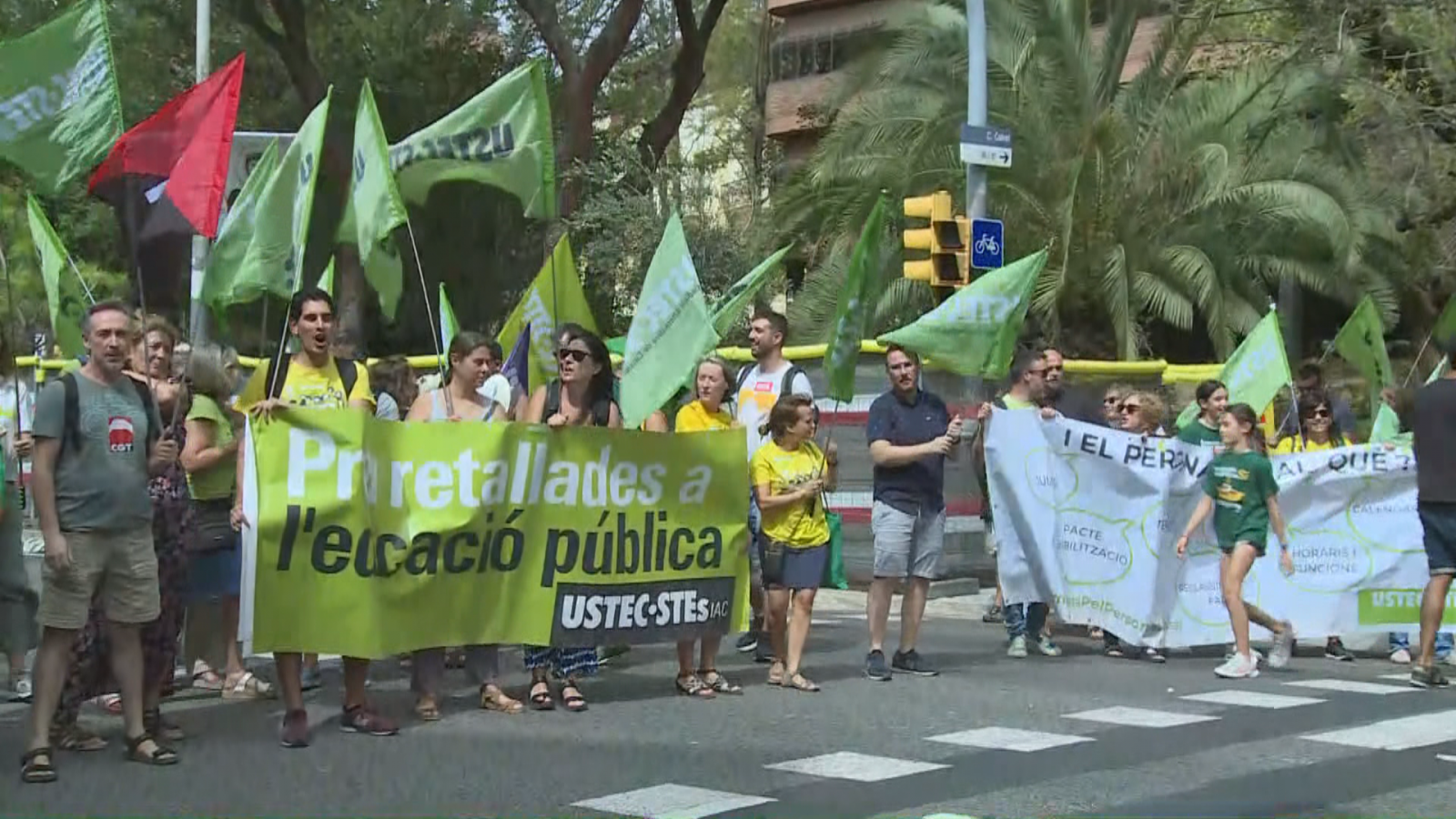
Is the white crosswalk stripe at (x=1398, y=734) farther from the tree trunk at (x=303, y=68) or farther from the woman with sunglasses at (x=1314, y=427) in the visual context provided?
the tree trunk at (x=303, y=68)

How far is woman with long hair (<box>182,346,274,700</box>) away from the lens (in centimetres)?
811

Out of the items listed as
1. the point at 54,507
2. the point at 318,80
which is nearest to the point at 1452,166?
the point at 318,80

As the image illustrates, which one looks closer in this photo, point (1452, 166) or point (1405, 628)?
point (1405, 628)

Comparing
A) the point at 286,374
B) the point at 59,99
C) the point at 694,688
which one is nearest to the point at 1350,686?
the point at 694,688

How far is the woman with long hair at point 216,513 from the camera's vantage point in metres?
8.11

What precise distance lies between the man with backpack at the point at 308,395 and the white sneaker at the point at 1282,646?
5.25 meters

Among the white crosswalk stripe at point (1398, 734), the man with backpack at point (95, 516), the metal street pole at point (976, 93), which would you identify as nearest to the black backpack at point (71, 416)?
the man with backpack at point (95, 516)

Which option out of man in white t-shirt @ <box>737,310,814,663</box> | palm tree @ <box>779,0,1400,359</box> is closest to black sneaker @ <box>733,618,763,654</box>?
man in white t-shirt @ <box>737,310,814,663</box>

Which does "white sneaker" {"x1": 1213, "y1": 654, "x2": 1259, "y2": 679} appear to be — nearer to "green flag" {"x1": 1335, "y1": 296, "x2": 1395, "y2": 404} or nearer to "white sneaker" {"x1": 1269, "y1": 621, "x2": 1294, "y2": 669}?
"white sneaker" {"x1": 1269, "y1": 621, "x2": 1294, "y2": 669}

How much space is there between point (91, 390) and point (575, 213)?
2081 centimetres

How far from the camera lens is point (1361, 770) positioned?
271 inches

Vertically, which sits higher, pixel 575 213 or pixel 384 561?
pixel 575 213

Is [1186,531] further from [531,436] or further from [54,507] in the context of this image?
[54,507]

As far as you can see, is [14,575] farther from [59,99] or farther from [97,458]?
[59,99]
